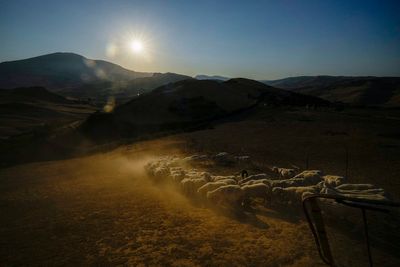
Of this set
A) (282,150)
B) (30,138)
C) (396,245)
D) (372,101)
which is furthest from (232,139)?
(372,101)

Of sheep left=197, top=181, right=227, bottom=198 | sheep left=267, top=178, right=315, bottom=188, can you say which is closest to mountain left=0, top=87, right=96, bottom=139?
sheep left=197, top=181, right=227, bottom=198

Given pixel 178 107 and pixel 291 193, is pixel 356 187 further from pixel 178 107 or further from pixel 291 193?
pixel 178 107

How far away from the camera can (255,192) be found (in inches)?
434

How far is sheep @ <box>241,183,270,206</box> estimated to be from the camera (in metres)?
10.9

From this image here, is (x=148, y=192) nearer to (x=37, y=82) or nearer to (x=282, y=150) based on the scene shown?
(x=282, y=150)

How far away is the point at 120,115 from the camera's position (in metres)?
42.6

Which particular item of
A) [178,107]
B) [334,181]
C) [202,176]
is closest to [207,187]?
[202,176]

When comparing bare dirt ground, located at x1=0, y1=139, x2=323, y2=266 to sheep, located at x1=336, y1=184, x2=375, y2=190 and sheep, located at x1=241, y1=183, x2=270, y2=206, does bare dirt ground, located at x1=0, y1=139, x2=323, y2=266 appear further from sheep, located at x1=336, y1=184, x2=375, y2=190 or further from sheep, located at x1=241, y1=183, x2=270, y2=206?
sheep, located at x1=336, y1=184, x2=375, y2=190

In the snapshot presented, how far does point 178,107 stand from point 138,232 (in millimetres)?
37424

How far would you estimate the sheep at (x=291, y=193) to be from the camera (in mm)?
10328

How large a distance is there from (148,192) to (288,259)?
25.8 feet

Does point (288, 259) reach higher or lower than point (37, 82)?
lower

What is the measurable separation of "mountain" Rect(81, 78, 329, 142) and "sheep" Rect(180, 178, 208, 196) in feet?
85.8

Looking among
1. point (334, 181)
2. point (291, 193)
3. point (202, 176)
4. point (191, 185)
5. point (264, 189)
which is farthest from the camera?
point (202, 176)
